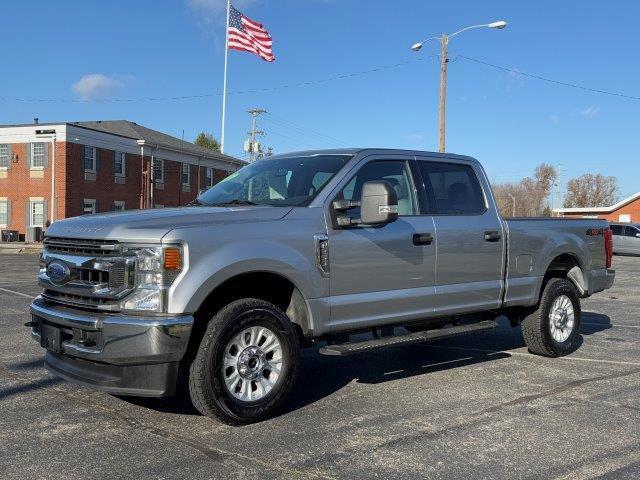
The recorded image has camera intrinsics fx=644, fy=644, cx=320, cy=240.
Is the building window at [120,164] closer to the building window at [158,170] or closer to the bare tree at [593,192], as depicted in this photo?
the building window at [158,170]

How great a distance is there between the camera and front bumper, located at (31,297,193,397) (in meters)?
4.12

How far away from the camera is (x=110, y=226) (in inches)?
173

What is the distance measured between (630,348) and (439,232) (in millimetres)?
3456

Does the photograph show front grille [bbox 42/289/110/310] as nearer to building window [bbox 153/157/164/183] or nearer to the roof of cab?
the roof of cab

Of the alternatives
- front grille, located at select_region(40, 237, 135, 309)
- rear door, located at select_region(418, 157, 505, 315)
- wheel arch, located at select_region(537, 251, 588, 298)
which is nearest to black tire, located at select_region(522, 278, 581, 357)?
wheel arch, located at select_region(537, 251, 588, 298)

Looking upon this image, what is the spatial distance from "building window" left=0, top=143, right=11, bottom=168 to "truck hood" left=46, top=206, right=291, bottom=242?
35.1 meters

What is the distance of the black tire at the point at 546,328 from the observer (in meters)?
6.90

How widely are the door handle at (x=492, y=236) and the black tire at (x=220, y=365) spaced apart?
240cm

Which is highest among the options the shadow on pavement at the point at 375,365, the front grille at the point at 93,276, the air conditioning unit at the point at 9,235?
the front grille at the point at 93,276

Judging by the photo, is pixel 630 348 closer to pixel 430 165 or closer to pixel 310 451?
pixel 430 165

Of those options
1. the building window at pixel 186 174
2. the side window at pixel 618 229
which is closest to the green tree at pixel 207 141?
the building window at pixel 186 174

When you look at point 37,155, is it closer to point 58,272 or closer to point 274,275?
point 58,272

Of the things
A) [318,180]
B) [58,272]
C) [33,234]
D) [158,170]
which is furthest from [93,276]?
[158,170]

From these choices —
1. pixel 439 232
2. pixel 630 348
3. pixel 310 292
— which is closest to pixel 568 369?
pixel 630 348
